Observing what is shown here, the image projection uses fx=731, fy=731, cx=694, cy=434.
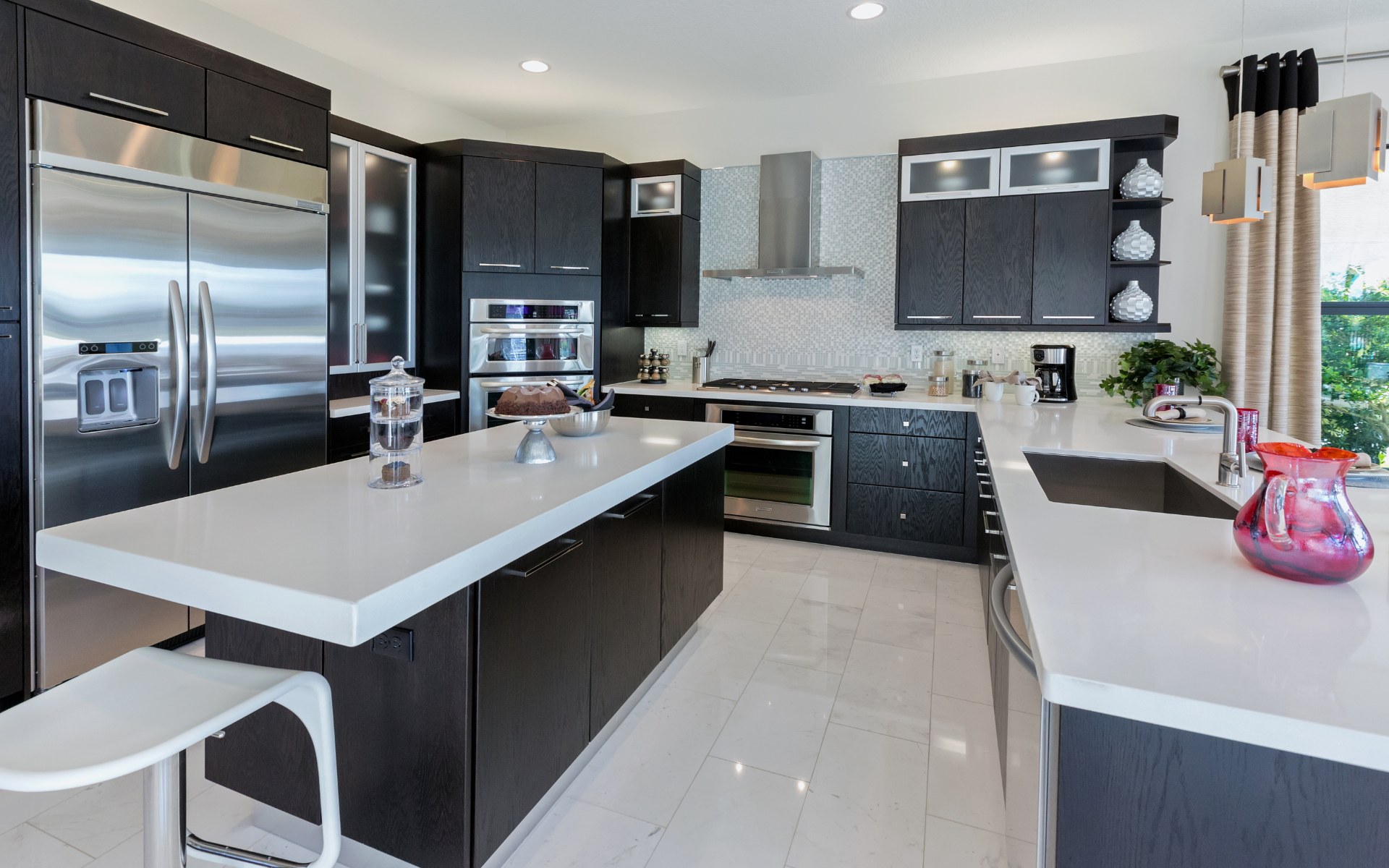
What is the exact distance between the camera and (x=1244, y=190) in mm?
2244

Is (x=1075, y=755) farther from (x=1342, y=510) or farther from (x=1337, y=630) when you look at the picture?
(x=1342, y=510)

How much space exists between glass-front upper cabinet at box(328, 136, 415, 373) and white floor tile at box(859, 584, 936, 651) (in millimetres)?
3117

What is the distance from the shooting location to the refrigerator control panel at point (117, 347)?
2449mm

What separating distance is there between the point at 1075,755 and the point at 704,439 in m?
1.87

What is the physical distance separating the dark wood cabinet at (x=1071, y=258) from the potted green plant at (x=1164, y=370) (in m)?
0.30

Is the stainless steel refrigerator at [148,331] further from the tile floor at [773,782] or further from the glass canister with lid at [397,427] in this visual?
the glass canister with lid at [397,427]

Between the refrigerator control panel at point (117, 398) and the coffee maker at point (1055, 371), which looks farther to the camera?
the coffee maker at point (1055, 371)

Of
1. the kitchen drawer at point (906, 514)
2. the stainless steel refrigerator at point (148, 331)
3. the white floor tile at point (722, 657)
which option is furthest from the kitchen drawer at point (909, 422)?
the stainless steel refrigerator at point (148, 331)

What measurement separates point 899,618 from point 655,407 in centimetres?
213

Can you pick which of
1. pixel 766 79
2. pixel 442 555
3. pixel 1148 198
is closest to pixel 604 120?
pixel 766 79

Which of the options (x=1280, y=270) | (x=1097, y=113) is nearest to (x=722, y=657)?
(x=1280, y=270)

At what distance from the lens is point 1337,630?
3.04ft

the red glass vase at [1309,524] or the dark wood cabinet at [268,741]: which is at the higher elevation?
the red glass vase at [1309,524]

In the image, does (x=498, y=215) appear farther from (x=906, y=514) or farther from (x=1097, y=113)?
(x=1097, y=113)
